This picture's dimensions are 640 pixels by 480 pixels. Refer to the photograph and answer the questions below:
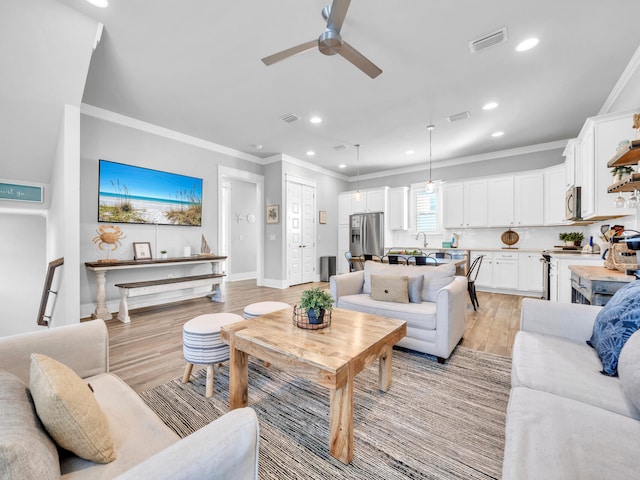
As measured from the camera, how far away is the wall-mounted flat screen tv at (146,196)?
4.09 meters

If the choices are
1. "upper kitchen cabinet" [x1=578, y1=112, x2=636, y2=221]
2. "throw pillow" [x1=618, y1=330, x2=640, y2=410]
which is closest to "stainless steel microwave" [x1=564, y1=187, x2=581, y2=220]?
"upper kitchen cabinet" [x1=578, y1=112, x2=636, y2=221]

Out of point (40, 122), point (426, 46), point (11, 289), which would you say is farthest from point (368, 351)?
point (11, 289)

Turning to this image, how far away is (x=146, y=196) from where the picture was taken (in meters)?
4.45

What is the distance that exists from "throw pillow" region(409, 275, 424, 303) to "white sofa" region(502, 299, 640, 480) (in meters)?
1.13

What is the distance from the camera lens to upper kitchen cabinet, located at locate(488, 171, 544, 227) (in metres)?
5.34


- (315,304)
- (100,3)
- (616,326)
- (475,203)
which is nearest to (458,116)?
(475,203)

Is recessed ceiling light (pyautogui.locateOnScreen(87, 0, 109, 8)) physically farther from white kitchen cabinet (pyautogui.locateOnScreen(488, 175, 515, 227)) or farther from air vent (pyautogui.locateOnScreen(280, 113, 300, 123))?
white kitchen cabinet (pyautogui.locateOnScreen(488, 175, 515, 227))

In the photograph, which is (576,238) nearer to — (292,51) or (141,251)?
(292,51)

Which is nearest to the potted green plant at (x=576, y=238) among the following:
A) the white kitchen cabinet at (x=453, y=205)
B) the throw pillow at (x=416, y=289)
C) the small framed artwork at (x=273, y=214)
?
the white kitchen cabinet at (x=453, y=205)

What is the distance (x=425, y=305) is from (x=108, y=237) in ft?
14.3

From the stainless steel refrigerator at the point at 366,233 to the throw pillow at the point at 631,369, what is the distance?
5798mm

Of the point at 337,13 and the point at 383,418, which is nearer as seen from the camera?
the point at 383,418

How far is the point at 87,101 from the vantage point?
3.74 m

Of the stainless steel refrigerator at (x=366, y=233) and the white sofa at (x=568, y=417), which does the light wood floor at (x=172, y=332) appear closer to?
the white sofa at (x=568, y=417)
